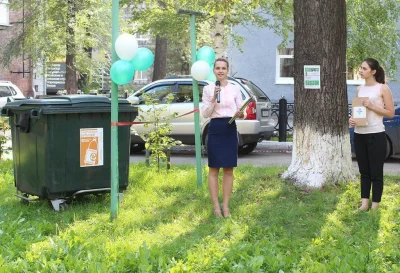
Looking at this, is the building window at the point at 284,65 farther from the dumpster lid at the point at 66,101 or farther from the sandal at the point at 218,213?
the sandal at the point at 218,213

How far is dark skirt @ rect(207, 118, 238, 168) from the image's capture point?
23.6 ft

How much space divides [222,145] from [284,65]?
1915 cm

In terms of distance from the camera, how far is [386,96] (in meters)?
7.46

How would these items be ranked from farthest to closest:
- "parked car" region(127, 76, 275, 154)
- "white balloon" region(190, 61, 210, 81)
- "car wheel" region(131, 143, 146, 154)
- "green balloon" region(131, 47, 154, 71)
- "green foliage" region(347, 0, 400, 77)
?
"green foliage" region(347, 0, 400, 77) < "car wheel" region(131, 143, 146, 154) < "parked car" region(127, 76, 275, 154) < "white balloon" region(190, 61, 210, 81) < "green balloon" region(131, 47, 154, 71)

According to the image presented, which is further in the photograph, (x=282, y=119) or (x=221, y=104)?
(x=282, y=119)

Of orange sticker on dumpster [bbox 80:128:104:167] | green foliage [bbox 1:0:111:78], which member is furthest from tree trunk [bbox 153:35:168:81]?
orange sticker on dumpster [bbox 80:128:104:167]

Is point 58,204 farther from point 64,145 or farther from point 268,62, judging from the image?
point 268,62

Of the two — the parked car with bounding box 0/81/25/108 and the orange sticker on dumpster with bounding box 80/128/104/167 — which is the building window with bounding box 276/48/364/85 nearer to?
the parked car with bounding box 0/81/25/108

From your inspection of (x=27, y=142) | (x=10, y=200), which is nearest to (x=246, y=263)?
(x=27, y=142)

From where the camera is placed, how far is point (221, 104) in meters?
7.23

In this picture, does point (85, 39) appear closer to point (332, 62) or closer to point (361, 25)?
point (361, 25)

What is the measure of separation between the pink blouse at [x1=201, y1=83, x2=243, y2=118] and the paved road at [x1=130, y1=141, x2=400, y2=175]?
216 inches

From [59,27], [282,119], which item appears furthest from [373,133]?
[59,27]

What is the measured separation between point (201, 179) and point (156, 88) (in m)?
6.35
